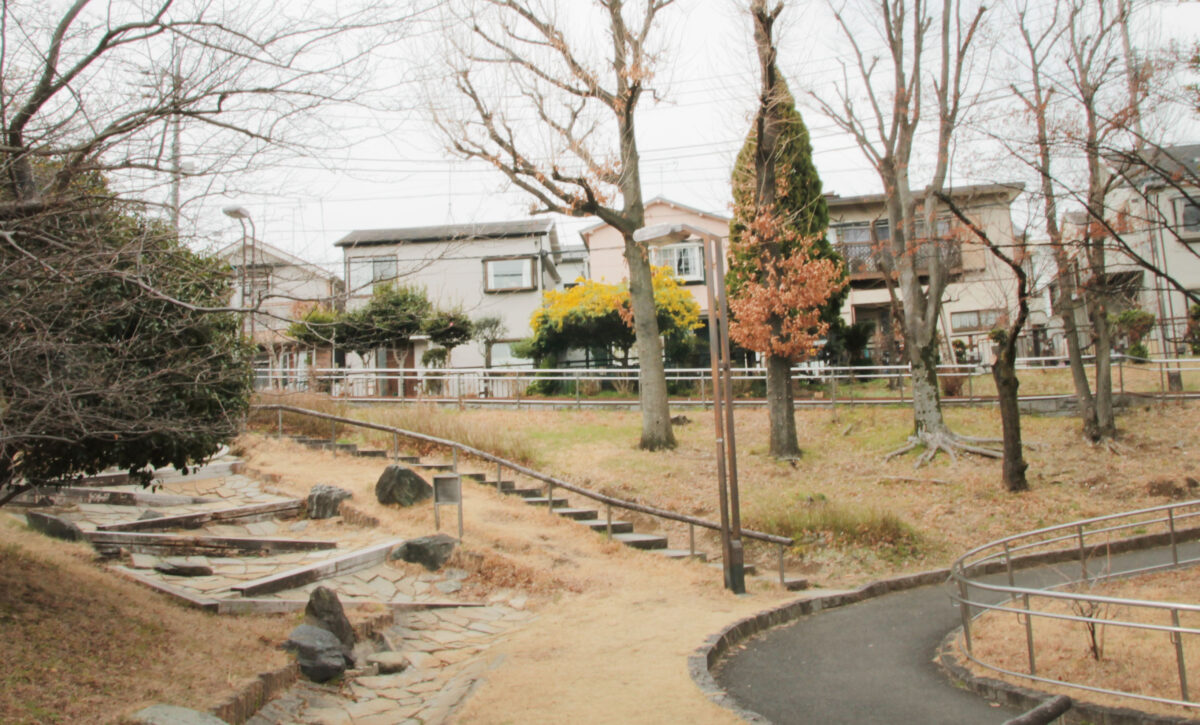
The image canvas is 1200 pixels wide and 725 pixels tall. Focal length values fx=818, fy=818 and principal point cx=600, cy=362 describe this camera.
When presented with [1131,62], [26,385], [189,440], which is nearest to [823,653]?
[189,440]

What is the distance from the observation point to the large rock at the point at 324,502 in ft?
41.0

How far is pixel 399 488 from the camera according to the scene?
515 inches

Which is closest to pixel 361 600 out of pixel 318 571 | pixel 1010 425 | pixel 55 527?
pixel 318 571

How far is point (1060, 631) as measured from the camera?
834 centimetres

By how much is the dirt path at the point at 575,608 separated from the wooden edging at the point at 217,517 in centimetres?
109

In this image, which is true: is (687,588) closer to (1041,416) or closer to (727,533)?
(727,533)

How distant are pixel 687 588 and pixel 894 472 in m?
6.95

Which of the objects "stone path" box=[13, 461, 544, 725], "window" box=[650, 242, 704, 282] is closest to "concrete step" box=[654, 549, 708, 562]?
"stone path" box=[13, 461, 544, 725]

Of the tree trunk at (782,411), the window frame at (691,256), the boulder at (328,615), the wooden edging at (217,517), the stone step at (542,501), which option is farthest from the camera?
the window frame at (691,256)

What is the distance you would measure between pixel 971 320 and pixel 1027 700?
30784 millimetres

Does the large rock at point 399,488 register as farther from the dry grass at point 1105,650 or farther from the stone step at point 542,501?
the dry grass at point 1105,650

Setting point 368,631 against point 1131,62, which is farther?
point 1131,62

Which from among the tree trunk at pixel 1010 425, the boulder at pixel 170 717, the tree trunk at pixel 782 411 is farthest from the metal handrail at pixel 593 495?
the boulder at pixel 170 717

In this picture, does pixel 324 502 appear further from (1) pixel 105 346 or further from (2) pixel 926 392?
(2) pixel 926 392
